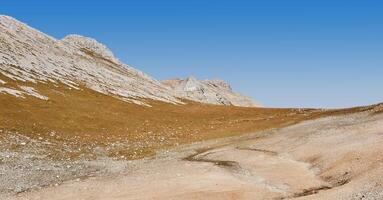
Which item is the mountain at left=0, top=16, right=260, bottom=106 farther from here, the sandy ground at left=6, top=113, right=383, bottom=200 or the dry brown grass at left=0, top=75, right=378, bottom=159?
the sandy ground at left=6, top=113, right=383, bottom=200

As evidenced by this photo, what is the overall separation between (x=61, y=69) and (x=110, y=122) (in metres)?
47.7

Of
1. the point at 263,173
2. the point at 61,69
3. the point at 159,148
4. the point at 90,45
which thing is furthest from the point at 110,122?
the point at 90,45

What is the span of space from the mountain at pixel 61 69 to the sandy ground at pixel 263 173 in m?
47.6

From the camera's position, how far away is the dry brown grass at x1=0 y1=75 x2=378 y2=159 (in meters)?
63.2

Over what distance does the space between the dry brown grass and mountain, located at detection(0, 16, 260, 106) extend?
4975 mm

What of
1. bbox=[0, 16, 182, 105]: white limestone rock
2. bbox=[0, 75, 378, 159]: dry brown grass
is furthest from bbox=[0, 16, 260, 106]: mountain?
bbox=[0, 75, 378, 159]: dry brown grass

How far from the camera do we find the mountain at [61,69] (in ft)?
332

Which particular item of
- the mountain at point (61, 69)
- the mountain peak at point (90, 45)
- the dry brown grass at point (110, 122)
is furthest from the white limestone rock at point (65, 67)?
the dry brown grass at point (110, 122)

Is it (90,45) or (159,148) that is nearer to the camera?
(159,148)

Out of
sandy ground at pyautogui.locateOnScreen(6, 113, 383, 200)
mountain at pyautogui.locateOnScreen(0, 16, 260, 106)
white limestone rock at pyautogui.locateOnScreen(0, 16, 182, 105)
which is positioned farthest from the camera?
white limestone rock at pyautogui.locateOnScreen(0, 16, 182, 105)

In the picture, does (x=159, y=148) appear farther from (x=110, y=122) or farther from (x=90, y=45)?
(x=90, y=45)

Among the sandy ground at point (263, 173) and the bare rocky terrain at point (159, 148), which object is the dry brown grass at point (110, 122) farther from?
the sandy ground at point (263, 173)

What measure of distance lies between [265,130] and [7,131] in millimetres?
36386

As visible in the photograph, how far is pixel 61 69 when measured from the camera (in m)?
120
